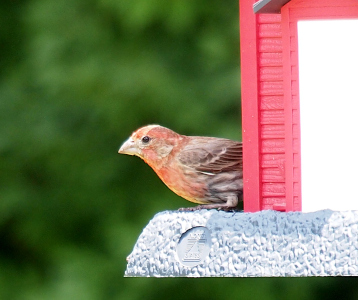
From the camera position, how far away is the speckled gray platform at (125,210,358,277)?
3.11 m

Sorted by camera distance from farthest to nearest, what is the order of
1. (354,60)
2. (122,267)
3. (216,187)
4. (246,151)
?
1. (122,267)
2. (216,187)
3. (246,151)
4. (354,60)

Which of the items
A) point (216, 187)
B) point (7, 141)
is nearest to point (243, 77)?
point (216, 187)

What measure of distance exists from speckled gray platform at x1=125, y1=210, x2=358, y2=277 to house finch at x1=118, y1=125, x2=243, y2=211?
2.07ft

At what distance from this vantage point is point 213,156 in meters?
4.15

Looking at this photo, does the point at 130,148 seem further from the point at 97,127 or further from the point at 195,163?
the point at 97,127

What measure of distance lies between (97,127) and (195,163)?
7.43ft

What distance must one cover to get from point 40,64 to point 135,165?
0.95m

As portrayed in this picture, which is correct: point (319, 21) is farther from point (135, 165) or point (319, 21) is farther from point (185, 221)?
point (135, 165)

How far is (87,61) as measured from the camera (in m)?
6.30

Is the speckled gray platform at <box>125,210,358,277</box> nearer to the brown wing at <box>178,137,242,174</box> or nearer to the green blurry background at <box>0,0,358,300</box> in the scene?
the brown wing at <box>178,137,242,174</box>

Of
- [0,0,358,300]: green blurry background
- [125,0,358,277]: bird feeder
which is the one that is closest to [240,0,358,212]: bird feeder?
[125,0,358,277]: bird feeder

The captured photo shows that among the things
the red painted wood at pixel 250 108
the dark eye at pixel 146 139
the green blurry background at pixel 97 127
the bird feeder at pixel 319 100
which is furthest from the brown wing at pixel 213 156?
the green blurry background at pixel 97 127

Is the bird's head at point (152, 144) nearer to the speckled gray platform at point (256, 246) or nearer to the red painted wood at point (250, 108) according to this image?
the red painted wood at point (250, 108)

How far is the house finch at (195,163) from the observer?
13.4 feet
